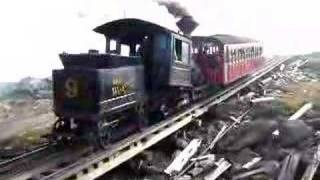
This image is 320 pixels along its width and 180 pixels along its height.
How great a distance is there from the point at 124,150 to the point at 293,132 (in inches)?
176

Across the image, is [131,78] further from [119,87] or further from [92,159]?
[92,159]

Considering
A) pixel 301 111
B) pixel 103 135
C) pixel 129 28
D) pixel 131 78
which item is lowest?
pixel 103 135

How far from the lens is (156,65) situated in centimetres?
1352

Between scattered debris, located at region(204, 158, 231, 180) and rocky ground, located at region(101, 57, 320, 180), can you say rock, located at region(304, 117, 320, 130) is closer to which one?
rocky ground, located at region(101, 57, 320, 180)

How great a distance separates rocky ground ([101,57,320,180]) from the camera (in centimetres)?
1048

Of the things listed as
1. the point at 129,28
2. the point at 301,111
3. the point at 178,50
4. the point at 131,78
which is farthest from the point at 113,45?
the point at 301,111

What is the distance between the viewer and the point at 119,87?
454 inches

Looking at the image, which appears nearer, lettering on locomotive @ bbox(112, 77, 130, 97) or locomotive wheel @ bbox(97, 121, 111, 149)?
locomotive wheel @ bbox(97, 121, 111, 149)

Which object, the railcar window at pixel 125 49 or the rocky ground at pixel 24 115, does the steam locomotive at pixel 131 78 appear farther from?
the rocky ground at pixel 24 115

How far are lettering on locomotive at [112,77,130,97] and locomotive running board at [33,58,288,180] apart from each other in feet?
3.65

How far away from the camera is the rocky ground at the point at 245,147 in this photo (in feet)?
34.4

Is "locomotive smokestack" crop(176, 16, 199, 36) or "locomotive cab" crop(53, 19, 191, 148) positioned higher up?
"locomotive smokestack" crop(176, 16, 199, 36)

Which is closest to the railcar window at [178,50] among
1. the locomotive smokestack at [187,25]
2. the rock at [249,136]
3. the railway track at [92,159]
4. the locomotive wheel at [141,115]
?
the railway track at [92,159]

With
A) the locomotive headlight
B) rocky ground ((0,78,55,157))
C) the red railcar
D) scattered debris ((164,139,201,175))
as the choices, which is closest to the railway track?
scattered debris ((164,139,201,175))
